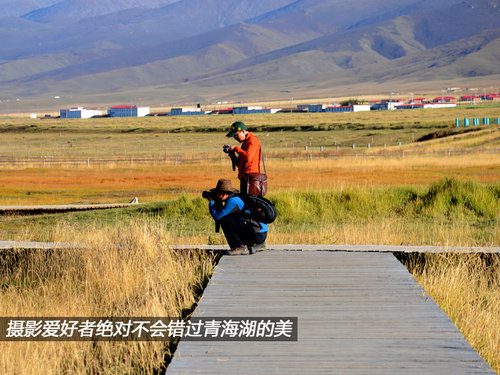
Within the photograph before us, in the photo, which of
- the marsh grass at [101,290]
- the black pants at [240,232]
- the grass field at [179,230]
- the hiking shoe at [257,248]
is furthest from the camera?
the hiking shoe at [257,248]

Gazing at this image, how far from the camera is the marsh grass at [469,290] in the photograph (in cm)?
776

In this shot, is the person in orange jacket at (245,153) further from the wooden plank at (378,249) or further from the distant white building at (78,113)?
the distant white building at (78,113)

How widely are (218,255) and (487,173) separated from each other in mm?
25591

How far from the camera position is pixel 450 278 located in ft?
32.4

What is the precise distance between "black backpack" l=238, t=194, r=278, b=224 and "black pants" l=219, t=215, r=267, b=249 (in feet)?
0.49

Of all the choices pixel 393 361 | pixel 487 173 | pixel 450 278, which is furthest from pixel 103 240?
pixel 487 173

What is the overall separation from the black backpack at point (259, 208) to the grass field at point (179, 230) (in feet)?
3.46

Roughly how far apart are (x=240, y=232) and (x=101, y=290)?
196 cm

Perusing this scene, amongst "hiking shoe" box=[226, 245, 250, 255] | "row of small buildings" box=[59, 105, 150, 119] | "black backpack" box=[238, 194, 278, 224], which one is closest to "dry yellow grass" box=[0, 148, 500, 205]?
"hiking shoe" box=[226, 245, 250, 255]

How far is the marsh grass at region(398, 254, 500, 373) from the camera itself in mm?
7758

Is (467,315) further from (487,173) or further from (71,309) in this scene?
(487,173)

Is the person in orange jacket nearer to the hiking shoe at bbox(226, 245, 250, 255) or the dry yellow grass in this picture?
the hiking shoe at bbox(226, 245, 250, 255)

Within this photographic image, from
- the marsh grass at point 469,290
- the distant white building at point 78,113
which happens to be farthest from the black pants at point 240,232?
the distant white building at point 78,113

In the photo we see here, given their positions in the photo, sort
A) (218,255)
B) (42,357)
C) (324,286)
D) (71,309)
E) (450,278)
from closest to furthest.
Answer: (42,357) < (324,286) < (71,309) < (450,278) < (218,255)
